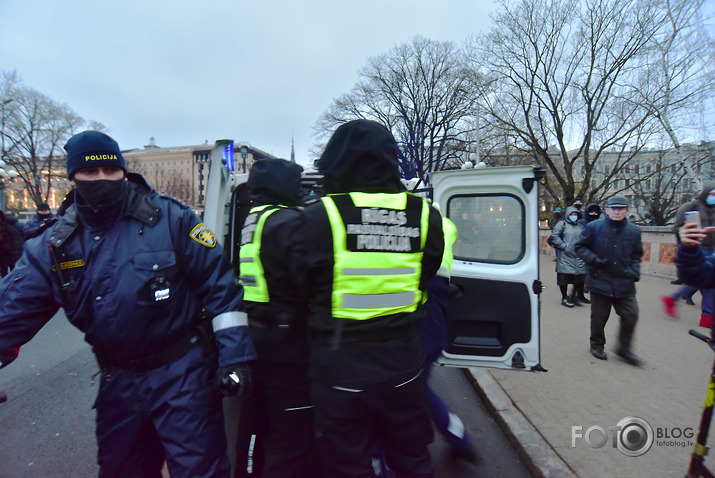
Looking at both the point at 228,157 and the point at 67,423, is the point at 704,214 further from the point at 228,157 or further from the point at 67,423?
the point at 67,423

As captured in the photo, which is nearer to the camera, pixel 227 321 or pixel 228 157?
pixel 227 321

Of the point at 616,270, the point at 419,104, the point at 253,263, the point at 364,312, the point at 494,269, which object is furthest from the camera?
the point at 419,104

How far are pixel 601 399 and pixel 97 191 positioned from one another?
4.36 m

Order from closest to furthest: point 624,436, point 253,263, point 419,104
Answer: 1. point 253,263
2. point 624,436
3. point 419,104

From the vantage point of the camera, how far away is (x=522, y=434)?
3369mm

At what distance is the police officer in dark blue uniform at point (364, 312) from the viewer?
1801mm

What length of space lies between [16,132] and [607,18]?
4589 centimetres

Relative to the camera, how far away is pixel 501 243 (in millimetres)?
3748

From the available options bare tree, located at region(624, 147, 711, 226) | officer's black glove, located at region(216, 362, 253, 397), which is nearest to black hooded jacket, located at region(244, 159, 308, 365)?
officer's black glove, located at region(216, 362, 253, 397)

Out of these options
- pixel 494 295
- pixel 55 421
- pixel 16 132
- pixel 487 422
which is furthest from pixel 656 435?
pixel 16 132

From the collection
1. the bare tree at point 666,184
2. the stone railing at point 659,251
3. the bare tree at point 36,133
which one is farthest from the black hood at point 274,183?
the bare tree at point 36,133

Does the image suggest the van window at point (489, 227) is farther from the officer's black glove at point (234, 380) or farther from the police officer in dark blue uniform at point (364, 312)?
the officer's black glove at point (234, 380)

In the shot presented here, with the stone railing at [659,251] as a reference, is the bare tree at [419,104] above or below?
above

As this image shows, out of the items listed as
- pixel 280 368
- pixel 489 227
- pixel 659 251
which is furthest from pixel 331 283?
pixel 659 251
